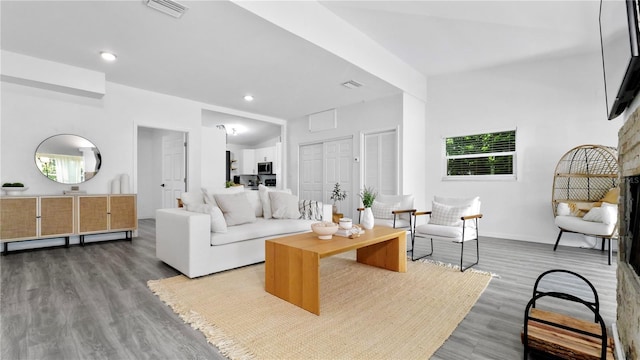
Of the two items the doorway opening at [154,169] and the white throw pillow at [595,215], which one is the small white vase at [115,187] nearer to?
the doorway opening at [154,169]

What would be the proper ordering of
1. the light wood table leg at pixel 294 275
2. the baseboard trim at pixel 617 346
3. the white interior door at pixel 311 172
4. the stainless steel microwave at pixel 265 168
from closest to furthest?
the baseboard trim at pixel 617 346
the light wood table leg at pixel 294 275
the white interior door at pixel 311 172
the stainless steel microwave at pixel 265 168

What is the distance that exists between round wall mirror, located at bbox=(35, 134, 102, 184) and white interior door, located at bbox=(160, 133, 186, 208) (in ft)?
5.20

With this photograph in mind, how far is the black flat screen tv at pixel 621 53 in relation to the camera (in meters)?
1.03

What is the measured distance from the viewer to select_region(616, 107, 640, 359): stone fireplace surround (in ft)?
3.88

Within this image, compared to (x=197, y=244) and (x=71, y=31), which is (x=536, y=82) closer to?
(x=197, y=244)

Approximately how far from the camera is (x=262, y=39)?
335cm

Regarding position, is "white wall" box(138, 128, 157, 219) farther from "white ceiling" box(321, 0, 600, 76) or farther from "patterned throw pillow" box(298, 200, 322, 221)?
"white ceiling" box(321, 0, 600, 76)

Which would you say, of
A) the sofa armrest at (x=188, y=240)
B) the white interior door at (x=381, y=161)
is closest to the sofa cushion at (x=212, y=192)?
the sofa armrest at (x=188, y=240)

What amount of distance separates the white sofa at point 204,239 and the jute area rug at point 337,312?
0.13m

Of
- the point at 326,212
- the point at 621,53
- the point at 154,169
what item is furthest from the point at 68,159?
the point at 621,53

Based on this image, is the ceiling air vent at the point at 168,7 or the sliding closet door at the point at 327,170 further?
A: the sliding closet door at the point at 327,170

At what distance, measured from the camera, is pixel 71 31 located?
10.6 ft

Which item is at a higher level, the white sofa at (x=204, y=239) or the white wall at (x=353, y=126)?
the white wall at (x=353, y=126)

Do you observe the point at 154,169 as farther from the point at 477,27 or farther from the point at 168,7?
the point at 477,27
